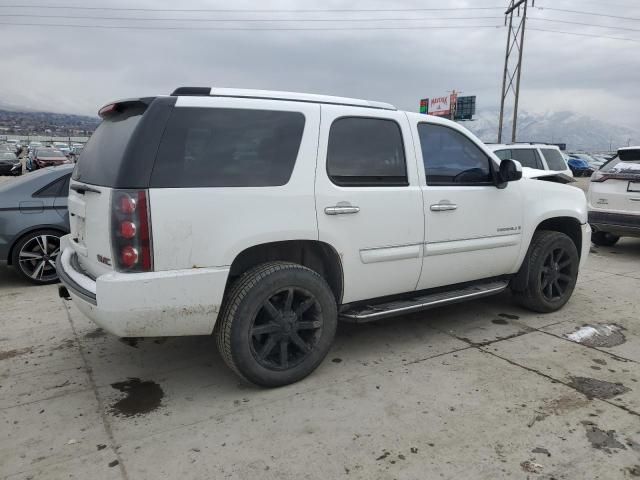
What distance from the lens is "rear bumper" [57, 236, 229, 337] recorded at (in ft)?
9.36

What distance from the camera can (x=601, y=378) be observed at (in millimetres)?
3590

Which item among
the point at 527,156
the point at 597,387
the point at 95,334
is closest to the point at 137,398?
the point at 95,334

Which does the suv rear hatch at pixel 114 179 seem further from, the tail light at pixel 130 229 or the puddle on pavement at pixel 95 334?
the puddle on pavement at pixel 95 334

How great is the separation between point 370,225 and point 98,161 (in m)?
1.88

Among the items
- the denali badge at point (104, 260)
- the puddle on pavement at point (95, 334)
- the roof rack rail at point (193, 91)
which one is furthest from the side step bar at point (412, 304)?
the puddle on pavement at point (95, 334)

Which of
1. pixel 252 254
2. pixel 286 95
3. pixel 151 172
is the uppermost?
pixel 286 95

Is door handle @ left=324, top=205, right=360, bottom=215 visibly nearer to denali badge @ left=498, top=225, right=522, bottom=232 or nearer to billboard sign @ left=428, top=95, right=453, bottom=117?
denali badge @ left=498, top=225, right=522, bottom=232

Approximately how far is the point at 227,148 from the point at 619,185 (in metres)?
6.82

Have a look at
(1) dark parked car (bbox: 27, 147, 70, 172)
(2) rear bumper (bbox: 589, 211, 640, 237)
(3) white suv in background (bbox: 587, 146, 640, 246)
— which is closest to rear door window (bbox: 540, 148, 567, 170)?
(3) white suv in background (bbox: 587, 146, 640, 246)

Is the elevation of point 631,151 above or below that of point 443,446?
above

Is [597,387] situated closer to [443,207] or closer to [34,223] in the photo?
[443,207]

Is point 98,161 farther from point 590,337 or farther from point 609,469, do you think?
point 590,337

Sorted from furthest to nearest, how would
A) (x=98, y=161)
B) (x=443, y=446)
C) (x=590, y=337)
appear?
1. (x=590, y=337)
2. (x=98, y=161)
3. (x=443, y=446)

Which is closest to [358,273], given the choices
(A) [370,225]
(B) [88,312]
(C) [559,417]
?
(A) [370,225]
